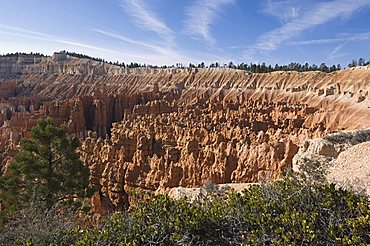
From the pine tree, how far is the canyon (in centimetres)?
506

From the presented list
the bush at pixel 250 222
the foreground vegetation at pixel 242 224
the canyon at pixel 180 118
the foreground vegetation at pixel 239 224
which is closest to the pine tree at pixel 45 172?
the canyon at pixel 180 118

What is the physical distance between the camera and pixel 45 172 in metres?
12.2

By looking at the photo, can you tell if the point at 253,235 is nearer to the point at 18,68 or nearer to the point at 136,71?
the point at 136,71

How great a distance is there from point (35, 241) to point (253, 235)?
2.98m

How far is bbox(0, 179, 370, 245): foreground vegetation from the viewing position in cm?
408

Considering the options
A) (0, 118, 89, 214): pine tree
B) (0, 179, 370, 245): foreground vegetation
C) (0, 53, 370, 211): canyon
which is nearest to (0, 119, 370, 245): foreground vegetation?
(0, 179, 370, 245): foreground vegetation

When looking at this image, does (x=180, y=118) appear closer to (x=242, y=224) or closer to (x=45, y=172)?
(x=45, y=172)

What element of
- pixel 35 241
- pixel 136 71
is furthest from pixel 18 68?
pixel 35 241

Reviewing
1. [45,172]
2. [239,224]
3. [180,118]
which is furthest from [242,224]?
[180,118]

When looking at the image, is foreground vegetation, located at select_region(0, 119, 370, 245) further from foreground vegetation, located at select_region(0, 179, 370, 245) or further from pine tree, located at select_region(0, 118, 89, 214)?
pine tree, located at select_region(0, 118, 89, 214)

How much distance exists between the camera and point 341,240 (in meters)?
3.91

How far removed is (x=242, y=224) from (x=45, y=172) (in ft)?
31.7

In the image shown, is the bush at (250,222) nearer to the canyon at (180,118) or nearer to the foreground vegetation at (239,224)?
the foreground vegetation at (239,224)

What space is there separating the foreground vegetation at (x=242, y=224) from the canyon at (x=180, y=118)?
2.20 metres
